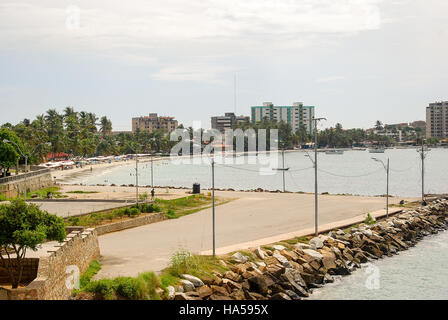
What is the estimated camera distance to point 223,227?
140 ft

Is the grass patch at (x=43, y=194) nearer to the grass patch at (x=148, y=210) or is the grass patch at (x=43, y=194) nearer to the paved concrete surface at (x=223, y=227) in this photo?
the grass patch at (x=148, y=210)

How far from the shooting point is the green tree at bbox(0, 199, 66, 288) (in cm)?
2128

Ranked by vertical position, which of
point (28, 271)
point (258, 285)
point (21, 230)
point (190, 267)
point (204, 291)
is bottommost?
point (258, 285)

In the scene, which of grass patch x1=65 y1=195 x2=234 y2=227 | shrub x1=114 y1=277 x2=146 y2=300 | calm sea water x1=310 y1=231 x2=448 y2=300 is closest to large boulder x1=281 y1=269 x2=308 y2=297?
calm sea water x1=310 y1=231 x2=448 y2=300

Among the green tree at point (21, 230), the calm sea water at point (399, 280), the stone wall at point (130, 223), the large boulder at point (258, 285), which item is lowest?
the calm sea water at point (399, 280)

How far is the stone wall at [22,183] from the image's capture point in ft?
209

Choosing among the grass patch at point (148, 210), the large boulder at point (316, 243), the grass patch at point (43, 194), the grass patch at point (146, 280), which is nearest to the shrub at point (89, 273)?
the grass patch at point (146, 280)

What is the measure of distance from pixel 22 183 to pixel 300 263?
5085 centimetres

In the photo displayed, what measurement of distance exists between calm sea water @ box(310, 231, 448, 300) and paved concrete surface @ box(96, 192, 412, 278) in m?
7.57

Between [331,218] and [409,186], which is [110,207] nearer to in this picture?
[331,218]

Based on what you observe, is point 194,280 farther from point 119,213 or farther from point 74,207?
point 74,207

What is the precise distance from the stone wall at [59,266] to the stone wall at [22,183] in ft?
88.4

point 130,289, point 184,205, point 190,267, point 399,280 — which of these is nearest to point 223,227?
point 184,205

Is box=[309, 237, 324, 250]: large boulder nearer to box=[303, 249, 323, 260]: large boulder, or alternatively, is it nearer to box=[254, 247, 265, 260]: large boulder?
box=[303, 249, 323, 260]: large boulder
